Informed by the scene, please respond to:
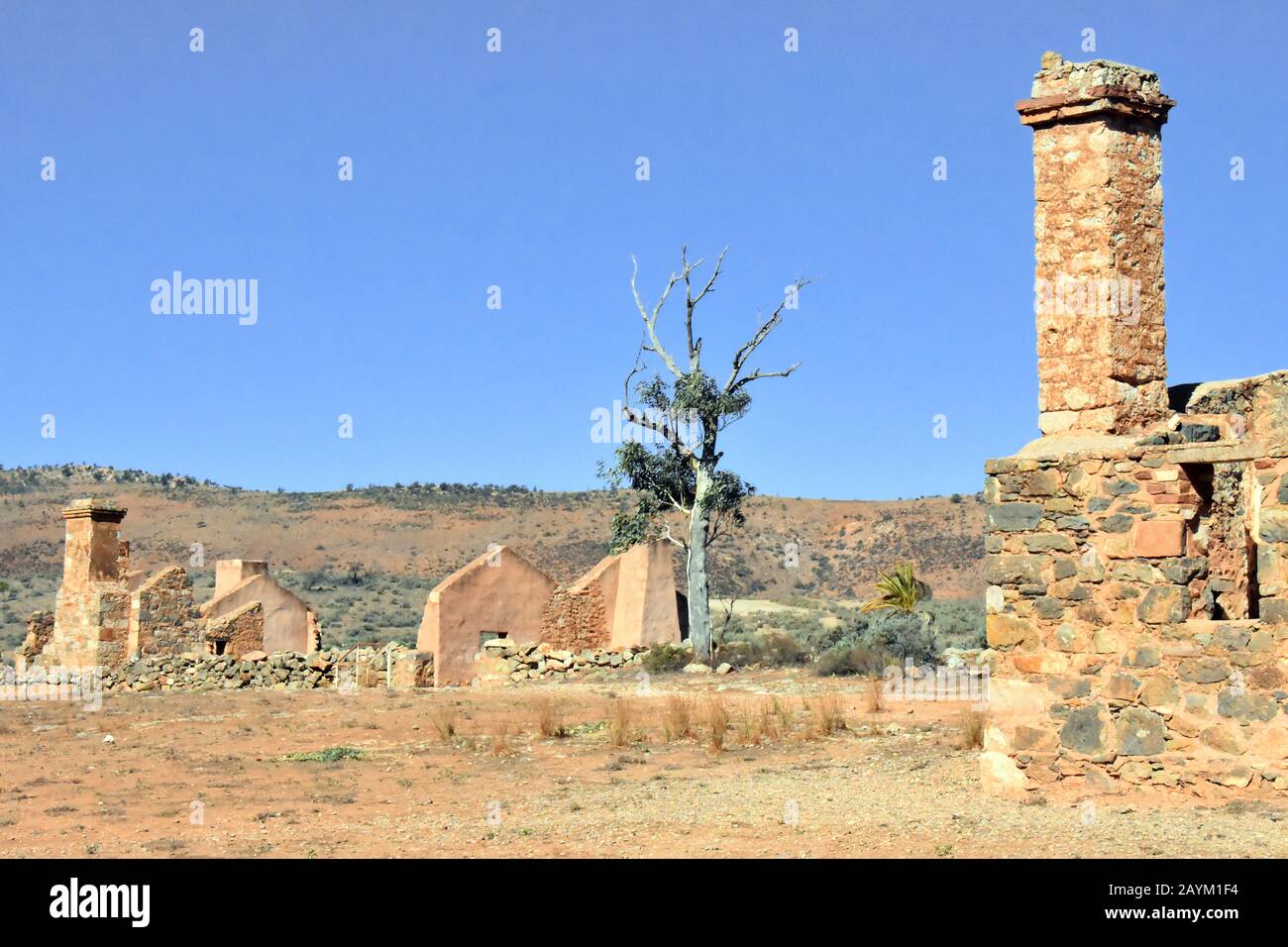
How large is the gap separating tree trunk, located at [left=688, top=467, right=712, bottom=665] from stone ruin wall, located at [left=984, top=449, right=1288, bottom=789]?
47.6ft

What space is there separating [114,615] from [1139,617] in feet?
64.0

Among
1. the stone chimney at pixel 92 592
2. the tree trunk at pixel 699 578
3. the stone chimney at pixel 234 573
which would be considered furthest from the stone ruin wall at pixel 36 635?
the tree trunk at pixel 699 578

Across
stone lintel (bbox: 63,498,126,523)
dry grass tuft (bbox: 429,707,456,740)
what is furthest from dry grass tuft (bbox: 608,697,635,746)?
stone lintel (bbox: 63,498,126,523)

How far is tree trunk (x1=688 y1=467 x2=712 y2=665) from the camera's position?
25391mm

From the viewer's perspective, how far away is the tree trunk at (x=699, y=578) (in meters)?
25.4

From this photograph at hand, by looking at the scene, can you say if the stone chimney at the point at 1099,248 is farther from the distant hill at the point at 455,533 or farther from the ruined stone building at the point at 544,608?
the distant hill at the point at 455,533

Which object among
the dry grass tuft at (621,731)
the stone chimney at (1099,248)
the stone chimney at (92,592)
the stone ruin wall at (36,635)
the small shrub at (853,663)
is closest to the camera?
the stone chimney at (1099,248)

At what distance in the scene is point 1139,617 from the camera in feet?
31.2

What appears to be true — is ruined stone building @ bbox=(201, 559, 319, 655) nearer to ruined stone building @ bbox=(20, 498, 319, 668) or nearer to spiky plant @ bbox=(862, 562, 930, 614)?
ruined stone building @ bbox=(20, 498, 319, 668)

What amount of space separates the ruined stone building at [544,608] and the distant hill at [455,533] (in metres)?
29.5

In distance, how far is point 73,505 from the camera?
23.9m

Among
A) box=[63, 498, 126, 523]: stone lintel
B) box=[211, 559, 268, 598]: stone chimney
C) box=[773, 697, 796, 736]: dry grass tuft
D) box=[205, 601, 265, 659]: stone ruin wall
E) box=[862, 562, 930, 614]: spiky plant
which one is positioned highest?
box=[63, 498, 126, 523]: stone lintel

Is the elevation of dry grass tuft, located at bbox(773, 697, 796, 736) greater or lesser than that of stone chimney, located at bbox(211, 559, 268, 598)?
lesser
